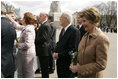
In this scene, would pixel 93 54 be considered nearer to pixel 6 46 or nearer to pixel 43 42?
pixel 6 46

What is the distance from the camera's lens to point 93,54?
2.30 meters

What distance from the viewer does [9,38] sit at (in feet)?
10.3

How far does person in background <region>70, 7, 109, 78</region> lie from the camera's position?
2.23m

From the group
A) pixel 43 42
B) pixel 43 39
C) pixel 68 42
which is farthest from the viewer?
pixel 43 42

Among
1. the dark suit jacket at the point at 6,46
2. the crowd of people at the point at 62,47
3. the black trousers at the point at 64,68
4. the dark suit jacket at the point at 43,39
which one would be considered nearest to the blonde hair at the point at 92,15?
the crowd of people at the point at 62,47

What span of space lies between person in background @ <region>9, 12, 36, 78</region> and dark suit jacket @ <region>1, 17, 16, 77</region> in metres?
0.61

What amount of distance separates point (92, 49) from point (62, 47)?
152 cm

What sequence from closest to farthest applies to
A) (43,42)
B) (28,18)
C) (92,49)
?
(92,49)
(28,18)
(43,42)

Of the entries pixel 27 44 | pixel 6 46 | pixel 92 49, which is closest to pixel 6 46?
pixel 6 46

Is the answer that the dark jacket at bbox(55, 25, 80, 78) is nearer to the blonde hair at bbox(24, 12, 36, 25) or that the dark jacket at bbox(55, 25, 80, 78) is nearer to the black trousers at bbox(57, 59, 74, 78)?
the black trousers at bbox(57, 59, 74, 78)

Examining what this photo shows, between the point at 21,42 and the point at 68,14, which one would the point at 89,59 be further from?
the point at 21,42

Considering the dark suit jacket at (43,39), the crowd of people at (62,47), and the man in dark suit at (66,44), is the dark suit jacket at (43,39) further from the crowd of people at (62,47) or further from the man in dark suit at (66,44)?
the man in dark suit at (66,44)

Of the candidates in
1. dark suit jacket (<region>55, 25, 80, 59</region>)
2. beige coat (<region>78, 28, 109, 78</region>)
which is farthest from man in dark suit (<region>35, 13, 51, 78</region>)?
beige coat (<region>78, 28, 109, 78</region>)

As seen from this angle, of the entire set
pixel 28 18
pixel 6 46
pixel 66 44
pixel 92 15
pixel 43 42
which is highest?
pixel 92 15
